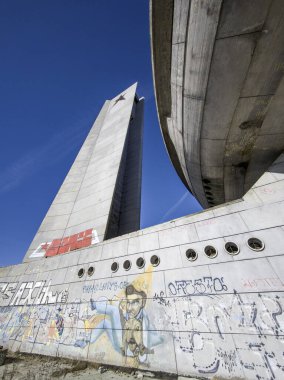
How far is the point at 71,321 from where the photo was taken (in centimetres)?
866

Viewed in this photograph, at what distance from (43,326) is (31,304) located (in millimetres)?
2035

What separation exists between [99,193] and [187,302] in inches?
511

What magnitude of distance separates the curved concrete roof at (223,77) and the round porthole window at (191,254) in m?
4.50

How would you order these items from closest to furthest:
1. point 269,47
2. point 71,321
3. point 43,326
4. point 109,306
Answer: point 269,47 → point 109,306 → point 71,321 → point 43,326

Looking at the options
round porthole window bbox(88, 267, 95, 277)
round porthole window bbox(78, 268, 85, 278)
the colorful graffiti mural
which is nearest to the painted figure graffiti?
the colorful graffiti mural

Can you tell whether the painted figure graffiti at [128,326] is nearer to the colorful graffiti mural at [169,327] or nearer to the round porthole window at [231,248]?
the colorful graffiti mural at [169,327]

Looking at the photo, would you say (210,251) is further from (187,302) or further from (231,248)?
(187,302)

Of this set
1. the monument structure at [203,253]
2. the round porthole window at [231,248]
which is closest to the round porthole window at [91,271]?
the monument structure at [203,253]

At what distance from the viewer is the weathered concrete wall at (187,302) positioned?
4812mm

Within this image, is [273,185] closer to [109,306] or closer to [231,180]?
[231,180]

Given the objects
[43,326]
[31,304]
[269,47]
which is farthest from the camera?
[31,304]

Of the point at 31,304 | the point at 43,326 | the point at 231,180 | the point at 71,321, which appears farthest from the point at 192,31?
the point at 31,304

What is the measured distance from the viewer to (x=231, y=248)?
238 inches

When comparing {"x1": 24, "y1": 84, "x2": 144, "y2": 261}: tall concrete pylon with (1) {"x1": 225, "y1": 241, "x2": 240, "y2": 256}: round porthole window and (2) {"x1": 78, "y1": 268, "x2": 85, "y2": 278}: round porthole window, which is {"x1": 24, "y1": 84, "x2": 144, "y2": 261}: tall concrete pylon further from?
(1) {"x1": 225, "y1": 241, "x2": 240, "y2": 256}: round porthole window
